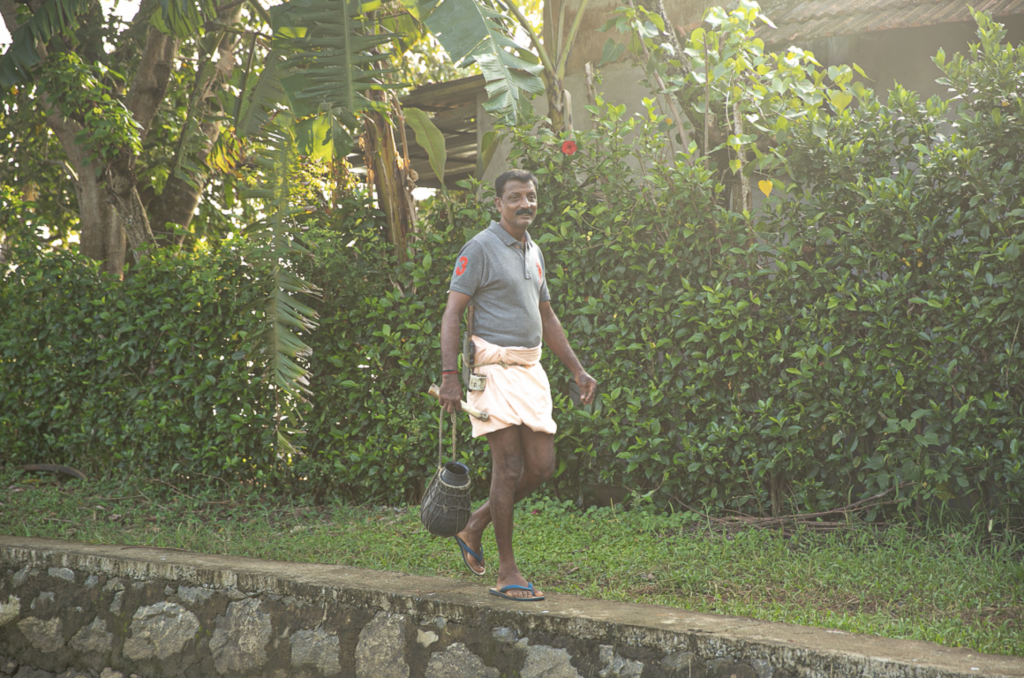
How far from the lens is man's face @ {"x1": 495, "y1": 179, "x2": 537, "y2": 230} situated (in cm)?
394

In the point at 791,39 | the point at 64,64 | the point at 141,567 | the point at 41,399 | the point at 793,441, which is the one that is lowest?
the point at 141,567

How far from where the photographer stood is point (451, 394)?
3771mm

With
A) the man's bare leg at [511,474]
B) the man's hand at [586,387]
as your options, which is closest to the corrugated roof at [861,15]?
the man's hand at [586,387]

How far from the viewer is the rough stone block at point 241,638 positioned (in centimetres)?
425

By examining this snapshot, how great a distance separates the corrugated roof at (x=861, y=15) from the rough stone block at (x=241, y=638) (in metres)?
6.13

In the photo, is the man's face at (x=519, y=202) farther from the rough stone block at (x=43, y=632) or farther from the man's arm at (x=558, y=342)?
the rough stone block at (x=43, y=632)

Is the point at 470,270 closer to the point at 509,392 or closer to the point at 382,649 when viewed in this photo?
the point at 509,392

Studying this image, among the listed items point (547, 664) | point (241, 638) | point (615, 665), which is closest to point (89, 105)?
point (241, 638)

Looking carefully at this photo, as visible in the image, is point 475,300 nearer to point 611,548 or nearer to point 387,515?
point 611,548

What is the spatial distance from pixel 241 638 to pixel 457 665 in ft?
4.40

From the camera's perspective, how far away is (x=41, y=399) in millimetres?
7984

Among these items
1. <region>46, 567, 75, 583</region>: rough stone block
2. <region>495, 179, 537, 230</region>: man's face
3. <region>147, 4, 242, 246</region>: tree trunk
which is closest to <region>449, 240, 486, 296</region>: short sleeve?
<region>495, 179, 537, 230</region>: man's face

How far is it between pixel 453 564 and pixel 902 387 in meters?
2.65

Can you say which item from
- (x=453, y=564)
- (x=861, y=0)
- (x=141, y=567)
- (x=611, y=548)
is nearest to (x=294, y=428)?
(x=141, y=567)
